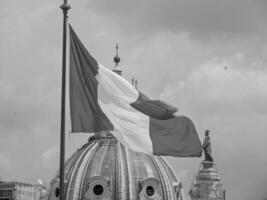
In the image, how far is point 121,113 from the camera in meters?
30.1

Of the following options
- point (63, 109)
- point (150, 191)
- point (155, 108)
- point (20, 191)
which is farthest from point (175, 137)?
point (20, 191)

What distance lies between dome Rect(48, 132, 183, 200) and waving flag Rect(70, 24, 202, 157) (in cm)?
8387

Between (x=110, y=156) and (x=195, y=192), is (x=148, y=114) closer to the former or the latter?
(x=195, y=192)

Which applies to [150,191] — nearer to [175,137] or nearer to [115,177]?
[115,177]

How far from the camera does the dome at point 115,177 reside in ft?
376

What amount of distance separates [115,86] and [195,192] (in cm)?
8065

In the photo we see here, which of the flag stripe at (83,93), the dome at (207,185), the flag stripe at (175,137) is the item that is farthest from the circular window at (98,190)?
the flag stripe at (83,93)

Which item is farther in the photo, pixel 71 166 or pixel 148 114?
pixel 71 166

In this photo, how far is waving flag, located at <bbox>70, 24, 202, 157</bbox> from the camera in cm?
2881

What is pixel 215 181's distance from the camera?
110188 millimetres

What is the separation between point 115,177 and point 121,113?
86.3 meters

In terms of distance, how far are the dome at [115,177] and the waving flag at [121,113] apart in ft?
275

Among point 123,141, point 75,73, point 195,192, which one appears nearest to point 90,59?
point 75,73

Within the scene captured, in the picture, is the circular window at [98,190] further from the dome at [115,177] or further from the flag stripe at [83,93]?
the flag stripe at [83,93]
